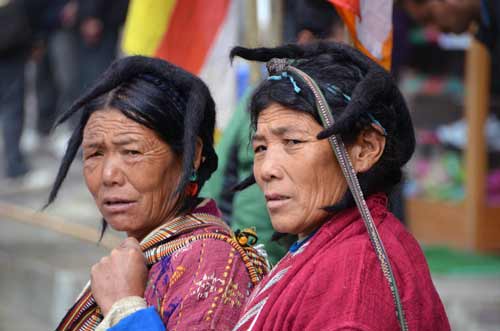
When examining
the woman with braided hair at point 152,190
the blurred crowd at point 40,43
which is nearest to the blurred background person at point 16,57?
the blurred crowd at point 40,43

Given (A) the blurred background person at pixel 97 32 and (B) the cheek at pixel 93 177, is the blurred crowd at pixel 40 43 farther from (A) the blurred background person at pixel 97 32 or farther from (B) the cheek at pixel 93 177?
(B) the cheek at pixel 93 177

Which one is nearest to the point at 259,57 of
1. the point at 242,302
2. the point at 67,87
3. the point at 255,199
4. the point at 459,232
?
the point at 242,302

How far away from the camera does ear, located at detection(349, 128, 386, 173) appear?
7.94 feet

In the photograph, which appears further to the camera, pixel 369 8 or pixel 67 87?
pixel 67 87

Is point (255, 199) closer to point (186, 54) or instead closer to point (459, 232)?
point (186, 54)

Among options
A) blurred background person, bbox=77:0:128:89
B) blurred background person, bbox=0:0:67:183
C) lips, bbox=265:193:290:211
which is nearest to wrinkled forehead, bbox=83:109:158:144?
lips, bbox=265:193:290:211

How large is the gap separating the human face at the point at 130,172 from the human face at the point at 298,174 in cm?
43

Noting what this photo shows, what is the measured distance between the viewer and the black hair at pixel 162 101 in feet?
8.98

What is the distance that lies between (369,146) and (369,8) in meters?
0.93

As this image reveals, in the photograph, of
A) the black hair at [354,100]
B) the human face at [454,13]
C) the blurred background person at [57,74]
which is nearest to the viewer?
the black hair at [354,100]

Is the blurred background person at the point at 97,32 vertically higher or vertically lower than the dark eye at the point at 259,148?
lower

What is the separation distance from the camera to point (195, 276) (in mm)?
2537

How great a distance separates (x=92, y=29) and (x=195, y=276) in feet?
24.4

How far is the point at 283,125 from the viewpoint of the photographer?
2436 millimetres
